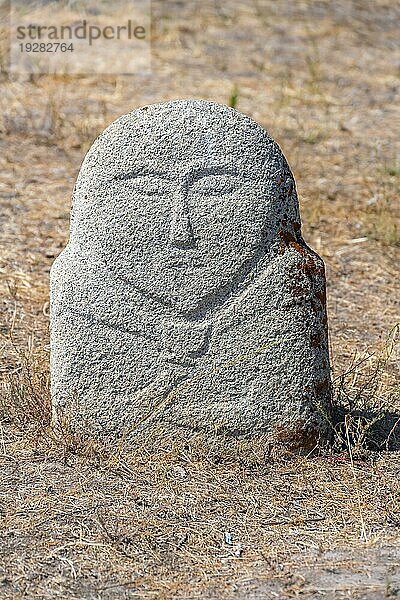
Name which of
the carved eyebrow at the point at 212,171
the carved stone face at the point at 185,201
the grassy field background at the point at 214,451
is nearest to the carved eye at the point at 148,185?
the carved stone face at the point at 185,201

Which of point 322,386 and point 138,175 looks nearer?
point 138,175

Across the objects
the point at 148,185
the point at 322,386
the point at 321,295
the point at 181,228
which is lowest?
the point at 322,386

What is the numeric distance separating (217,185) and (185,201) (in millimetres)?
124

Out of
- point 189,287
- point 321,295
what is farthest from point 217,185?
point 321,295

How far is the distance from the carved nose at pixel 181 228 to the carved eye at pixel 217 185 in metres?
0.09

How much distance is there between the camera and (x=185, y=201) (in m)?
3.46

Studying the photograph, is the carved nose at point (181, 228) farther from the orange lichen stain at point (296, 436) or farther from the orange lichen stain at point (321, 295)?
the orange lichen stain at point (296, 436)

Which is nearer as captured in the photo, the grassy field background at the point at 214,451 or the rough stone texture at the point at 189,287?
the grassy field background at the point at 214,451

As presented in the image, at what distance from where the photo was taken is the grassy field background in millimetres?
3102

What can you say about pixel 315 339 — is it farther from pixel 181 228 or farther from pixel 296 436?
pixel 181 228

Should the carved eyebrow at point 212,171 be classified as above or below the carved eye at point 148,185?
above

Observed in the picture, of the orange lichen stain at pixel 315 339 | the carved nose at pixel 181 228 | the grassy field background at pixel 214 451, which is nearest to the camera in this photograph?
the grassy field background at pixel 214 451

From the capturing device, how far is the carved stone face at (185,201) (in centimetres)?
345

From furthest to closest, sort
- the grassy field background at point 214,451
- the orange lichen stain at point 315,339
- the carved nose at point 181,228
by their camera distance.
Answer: the orange lichen stain at point 315,339 → the carved nose at point 181,228 → the grassy field background at point 214,451
